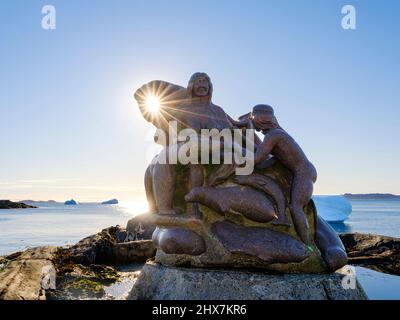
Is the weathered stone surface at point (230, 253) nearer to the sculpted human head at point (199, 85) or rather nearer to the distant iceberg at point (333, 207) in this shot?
the sculpted human head at point (199, 85)

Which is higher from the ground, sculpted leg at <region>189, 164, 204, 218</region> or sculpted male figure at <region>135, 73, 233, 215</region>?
sculpted male figure at <region>135, 73, 233, 215</region>

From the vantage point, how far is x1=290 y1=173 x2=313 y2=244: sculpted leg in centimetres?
470

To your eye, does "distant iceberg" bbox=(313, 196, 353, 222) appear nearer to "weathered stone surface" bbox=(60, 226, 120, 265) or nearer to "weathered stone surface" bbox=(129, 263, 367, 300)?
"weathered stone surface" bbox=(60, 226, 120, 265)

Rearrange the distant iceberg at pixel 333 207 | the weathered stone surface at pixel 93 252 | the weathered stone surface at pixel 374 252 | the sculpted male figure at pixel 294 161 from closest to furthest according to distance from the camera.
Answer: the sculpted male figure at pixel 294 161 → the weathered stone surface at pixel 93 252 → the weathered stone surface at pixel 374 252 → the distant iceberg at pixel 333 207

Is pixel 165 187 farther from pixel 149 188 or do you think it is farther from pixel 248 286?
pixel 248 286

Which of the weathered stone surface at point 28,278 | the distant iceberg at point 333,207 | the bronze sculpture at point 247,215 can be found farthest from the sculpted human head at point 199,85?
the distant iceberg at point 333,207

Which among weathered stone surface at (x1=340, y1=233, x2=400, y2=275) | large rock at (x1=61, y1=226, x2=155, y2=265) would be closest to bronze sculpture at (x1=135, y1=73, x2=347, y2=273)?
large rock at (x1=61, y1=226, x2=155, y2=265)

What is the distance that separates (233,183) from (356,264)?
5.29 metres

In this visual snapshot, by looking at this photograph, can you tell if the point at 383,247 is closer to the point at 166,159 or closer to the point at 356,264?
the point at 356,264

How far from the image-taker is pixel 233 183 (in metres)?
4.82

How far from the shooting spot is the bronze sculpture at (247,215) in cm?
451

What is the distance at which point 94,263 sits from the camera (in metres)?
7.82

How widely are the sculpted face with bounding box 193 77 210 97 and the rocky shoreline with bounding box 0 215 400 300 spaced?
172 cm

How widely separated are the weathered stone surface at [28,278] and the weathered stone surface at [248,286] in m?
1.54
